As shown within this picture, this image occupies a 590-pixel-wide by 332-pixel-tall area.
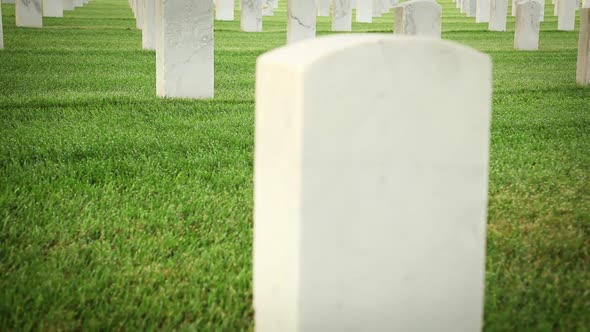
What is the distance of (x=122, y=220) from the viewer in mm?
4137

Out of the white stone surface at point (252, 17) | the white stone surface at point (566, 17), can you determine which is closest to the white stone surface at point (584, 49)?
the white stone surface at point (252, 17)

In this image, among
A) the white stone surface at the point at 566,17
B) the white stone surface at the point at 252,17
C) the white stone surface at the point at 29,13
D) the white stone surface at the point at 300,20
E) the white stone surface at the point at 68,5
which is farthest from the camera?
the white stone surface at the point at 68,5

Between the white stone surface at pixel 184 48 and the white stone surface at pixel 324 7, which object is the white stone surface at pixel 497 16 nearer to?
the white stone surface at pixel 324 7

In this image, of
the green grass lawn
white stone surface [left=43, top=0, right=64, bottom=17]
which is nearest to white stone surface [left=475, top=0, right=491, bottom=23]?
white stone surface [left=43, top=0, right=64, bottom=17]

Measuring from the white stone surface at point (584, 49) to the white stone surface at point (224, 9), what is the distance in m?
14.8

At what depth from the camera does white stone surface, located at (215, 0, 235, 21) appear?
23.5 m

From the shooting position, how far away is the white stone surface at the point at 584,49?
987 centimetres

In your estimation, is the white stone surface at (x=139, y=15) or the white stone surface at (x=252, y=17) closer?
the white stone surface at (x=139, y=15)

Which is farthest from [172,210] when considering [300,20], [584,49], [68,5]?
[68,5]

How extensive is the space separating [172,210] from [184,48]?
4386 mm

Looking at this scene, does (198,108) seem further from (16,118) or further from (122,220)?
(122,220)

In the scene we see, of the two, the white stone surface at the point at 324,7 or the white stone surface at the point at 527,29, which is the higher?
the white stone surface at the point at 324,7

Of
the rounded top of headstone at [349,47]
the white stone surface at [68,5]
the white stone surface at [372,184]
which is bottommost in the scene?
the white stone surface at [372,184]

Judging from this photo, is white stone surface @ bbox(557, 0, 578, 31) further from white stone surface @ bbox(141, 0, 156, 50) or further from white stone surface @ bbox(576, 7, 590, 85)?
white stone surface @ bbox(141, 0, 156, 50)
